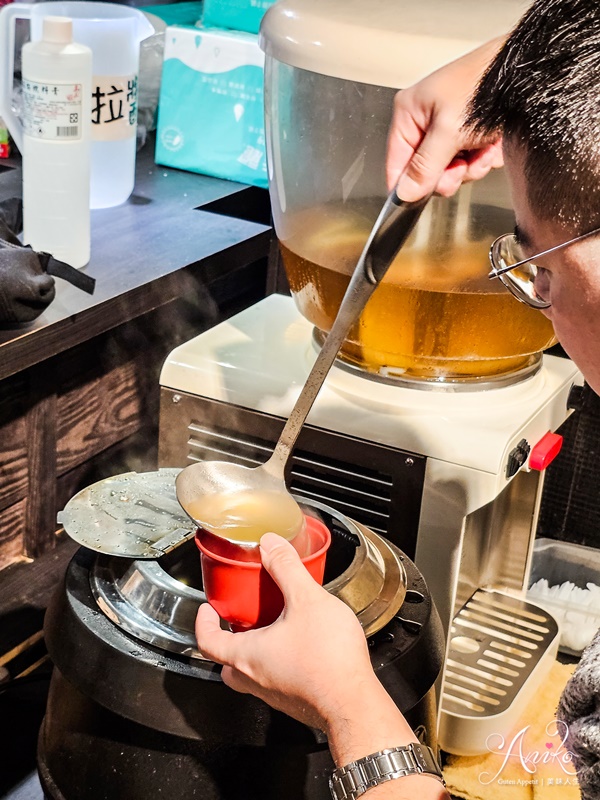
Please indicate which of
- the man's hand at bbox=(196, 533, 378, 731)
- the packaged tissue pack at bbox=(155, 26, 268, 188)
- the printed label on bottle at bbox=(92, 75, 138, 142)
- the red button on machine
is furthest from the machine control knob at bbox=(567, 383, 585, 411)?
the printed label on bottle at bbox=(92, 75, 138, 142)

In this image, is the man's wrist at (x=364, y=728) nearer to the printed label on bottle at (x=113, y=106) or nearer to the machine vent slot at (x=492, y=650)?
the machine vent slot at (x=492, y=650)

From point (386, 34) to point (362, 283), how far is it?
33 cm

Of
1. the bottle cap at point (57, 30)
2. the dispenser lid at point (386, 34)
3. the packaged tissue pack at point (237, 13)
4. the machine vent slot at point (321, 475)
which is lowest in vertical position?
the machine vent slot at point (321, 475)

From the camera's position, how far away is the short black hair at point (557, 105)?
73cm

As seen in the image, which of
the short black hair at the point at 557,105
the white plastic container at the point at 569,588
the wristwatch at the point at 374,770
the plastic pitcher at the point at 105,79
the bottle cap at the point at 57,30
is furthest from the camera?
the white plastic container at the point at 569,588

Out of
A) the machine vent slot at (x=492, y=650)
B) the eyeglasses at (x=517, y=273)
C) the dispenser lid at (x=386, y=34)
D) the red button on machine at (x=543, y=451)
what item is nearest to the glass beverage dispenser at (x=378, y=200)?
the dispenser lid at (x=386, y=34)

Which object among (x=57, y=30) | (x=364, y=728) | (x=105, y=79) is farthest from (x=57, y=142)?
(x=364, y=728)

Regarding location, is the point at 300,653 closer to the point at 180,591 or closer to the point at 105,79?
the point at 180,591

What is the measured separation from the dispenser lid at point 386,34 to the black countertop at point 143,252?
446 millimetres

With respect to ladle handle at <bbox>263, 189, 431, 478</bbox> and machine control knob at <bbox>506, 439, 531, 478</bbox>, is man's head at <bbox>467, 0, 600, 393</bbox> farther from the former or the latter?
machine control knob at <bbox>506, 439, 531, 478</bbox>

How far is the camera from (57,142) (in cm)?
148

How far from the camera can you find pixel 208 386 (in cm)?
142

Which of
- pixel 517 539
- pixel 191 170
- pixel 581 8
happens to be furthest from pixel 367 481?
pixel 191 170

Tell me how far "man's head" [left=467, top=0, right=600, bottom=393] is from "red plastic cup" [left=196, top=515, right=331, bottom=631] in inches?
13.7
